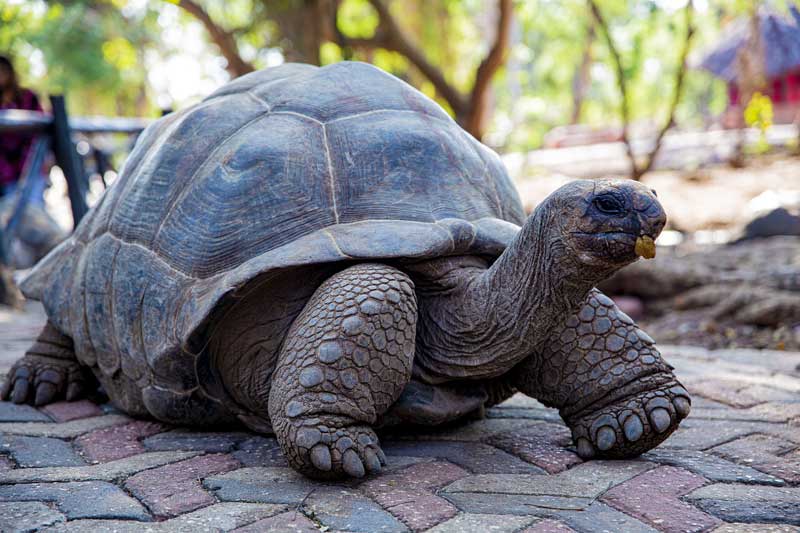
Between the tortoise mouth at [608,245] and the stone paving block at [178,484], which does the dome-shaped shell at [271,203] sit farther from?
the tortoise mouth at [608,245]

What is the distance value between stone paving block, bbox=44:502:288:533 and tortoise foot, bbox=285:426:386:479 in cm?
15

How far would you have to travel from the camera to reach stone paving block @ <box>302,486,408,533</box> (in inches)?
70.4

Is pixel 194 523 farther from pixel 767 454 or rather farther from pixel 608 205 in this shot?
pixel 767 454

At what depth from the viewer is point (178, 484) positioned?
210 cm

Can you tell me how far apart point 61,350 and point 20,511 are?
4.36 ft

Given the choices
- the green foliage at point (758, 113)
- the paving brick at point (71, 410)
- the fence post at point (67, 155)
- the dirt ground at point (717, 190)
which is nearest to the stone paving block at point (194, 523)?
the paving brick at point (71, 410)

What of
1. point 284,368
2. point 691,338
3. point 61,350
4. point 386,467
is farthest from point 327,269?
point 691,338

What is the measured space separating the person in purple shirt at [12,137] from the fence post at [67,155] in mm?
469

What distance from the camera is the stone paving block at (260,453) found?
7.53ft

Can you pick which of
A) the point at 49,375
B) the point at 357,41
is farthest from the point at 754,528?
the point at 357,41

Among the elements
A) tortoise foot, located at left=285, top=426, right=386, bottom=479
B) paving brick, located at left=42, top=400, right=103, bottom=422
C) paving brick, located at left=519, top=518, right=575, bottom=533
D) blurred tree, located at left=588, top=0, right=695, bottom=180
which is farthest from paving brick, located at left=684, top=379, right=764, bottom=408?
blurred tree, located at left=588, top=0, right=695, bottom=180

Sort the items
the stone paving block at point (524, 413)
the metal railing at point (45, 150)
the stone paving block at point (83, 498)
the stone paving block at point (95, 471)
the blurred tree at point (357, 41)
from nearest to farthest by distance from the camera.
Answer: the stone paving block at point (83, 498), the stone paving block at point (95, 471), the stone paving block at point (524, 413), the metal railing at point (45, 150), the blurred tree at point (357, 41)

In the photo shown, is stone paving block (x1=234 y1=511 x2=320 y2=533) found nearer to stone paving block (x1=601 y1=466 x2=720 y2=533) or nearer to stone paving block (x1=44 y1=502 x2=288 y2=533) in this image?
stone paving block (x1=44 y1=502 x2=288 y2=533)

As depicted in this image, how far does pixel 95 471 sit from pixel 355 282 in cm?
83
